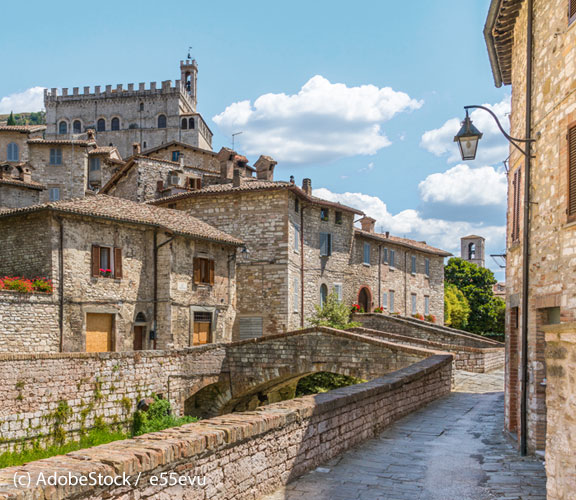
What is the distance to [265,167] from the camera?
1609 inches

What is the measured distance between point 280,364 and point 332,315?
8986mm

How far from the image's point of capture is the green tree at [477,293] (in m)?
54.7

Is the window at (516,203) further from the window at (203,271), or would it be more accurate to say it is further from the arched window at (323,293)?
the arched window at (323,293)

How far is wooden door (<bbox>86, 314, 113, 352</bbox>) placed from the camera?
2378 centimetres

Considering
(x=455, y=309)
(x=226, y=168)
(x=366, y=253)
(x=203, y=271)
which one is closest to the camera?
(x=203, y=271)

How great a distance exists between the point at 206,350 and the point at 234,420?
16911mm

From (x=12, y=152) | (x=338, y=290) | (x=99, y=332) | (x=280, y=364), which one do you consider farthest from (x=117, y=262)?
(x=12, y=152)

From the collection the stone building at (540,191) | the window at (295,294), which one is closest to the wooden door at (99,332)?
the window at (295,294)

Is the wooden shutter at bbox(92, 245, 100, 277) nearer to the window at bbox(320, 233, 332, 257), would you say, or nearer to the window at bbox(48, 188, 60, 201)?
the window at bbox(320, 233, 332, 257)

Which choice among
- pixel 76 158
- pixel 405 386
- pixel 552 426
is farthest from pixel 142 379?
pixel 76 158

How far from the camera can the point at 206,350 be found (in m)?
23.7

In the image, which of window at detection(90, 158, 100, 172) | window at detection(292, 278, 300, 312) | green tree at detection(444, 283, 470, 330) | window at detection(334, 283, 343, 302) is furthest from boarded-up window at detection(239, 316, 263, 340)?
window at detection(90, 158, 100, 172)

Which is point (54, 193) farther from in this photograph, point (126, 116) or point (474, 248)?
point (474, 248)

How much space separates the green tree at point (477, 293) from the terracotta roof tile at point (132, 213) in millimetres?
32760
